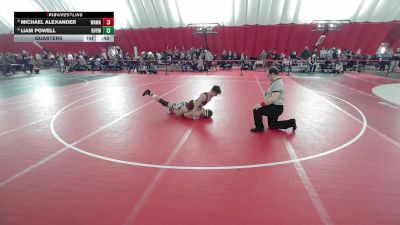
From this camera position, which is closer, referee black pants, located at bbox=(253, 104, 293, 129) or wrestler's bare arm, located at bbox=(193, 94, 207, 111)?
referee black pants, located at bbox=(253, 104, 293, 129)

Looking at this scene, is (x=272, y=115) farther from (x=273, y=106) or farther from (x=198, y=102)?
(x=198, y=102)

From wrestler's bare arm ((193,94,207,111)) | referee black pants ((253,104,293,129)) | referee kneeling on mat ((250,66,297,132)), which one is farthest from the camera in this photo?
wrestler's bare arm ((193,94,207,111))

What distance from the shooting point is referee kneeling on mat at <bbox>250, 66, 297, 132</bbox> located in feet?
16.9

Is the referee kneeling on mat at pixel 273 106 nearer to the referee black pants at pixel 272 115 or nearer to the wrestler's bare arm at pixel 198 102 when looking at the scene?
the referee black pants at pixel 272 115

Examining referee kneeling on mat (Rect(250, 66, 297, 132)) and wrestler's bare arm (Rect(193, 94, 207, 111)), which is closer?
referee kneeling on mat (Rect(250, 66, 297, 132))

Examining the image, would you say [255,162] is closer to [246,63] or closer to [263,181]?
[263,181]

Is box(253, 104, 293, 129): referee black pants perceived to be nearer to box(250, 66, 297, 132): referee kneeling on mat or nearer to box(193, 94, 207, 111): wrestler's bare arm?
box(250, 66, 297, 132): referee kneeling on mat

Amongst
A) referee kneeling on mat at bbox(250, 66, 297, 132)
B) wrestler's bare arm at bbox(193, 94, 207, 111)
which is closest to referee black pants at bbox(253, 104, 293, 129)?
referee kneeling on mat at bbox(250, 66, 297, 132)

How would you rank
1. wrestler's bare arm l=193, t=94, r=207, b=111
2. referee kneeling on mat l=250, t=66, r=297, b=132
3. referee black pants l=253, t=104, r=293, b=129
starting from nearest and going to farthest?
1. referee kneeling on mat l=250, t=66, r=297, b=132
2. referee black pants l=253, t=104, r=293, b=129
3. wrestler's bare arm l=193, t=94, r=207, b=111

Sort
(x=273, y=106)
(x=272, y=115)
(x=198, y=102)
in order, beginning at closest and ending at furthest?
(x=273, y=106) < (x=272, y=115) < (x=198, y=102)

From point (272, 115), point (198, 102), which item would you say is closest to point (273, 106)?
point (272, 115)

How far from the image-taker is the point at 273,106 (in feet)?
17.5

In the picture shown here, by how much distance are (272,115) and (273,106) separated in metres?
0.21

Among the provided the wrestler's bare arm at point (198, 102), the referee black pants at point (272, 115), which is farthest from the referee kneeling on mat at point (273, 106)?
the wrestler's bare arm at point (198, 102)
